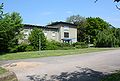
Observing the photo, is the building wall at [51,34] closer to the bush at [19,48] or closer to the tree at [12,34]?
the bush at [19,48]

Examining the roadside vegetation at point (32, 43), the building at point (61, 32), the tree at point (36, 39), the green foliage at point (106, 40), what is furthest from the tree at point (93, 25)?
the tree at point (36, 39)

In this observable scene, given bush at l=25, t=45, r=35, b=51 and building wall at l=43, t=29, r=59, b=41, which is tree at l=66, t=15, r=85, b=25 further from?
bush at l=25, t=45, r=35, b=51

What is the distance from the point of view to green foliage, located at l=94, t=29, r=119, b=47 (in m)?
68.1

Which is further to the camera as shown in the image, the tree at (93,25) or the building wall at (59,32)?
the tree at (93,25)

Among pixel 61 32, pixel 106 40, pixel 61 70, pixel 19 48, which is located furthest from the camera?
pixel 106 40

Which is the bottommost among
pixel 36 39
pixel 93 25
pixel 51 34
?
pixel 36 39

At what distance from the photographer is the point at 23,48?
1891 inches

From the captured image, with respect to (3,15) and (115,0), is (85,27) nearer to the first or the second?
(3,15)

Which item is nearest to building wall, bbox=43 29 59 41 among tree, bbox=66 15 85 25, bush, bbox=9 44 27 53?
bush, bbox=9 44 27 53

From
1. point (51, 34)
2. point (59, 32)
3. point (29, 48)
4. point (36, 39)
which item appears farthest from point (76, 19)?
point (29, 48)

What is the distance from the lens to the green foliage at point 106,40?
6806cm

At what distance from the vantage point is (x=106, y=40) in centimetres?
6850

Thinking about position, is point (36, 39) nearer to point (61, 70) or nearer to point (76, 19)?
point (61, 70)

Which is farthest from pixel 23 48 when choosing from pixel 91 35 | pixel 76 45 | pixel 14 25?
pixel 91 35
